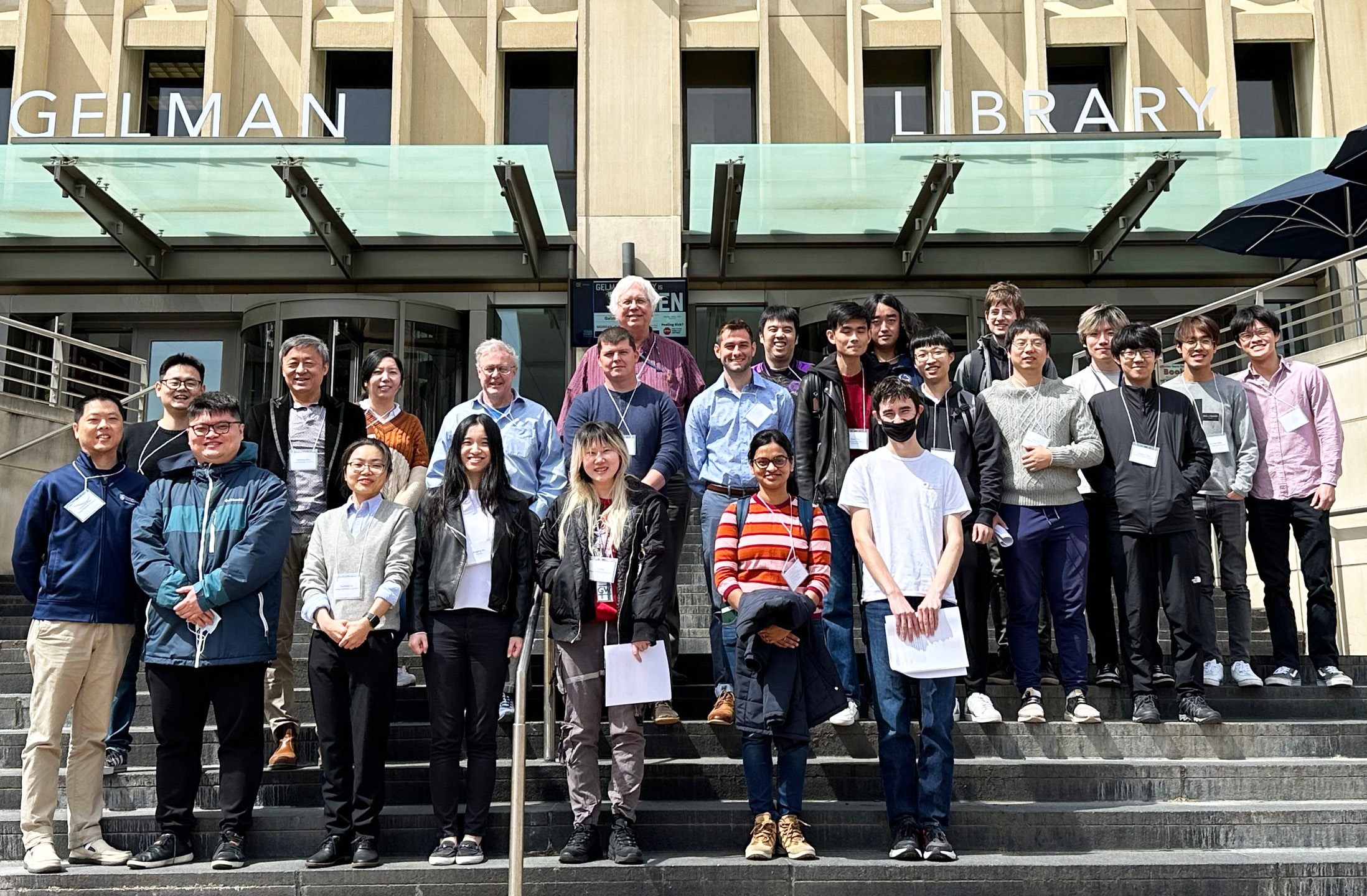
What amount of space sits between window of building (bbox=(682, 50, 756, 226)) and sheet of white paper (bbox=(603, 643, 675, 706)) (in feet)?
37.4

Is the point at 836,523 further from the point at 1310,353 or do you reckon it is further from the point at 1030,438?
the point at 1310,353

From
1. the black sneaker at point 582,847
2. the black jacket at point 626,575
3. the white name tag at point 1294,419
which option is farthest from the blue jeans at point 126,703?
the white name tag at point 1294,419

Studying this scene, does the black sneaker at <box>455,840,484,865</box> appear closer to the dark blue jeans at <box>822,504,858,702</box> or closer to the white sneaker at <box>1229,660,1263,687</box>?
the dark blue jeans at <box>822,504,858,702</box>

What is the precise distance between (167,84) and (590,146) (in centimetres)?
592

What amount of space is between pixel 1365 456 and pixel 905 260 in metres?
6.25

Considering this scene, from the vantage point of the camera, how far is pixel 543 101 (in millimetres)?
15773

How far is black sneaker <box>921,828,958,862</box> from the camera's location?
197 inches

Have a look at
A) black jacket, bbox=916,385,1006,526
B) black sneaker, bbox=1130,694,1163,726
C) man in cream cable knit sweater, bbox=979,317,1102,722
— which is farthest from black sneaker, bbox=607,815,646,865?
black sneaker, bbox=1130,694,1163,726

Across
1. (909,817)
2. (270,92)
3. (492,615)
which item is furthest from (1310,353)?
(270,92)

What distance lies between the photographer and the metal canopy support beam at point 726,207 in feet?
41.6

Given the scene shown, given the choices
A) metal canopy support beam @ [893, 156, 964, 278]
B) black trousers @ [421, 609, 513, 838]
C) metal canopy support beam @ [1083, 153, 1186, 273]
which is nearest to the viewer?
black trousers @ [421, 609, 513, 838]

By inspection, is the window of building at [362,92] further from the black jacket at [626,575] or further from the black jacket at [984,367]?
the black jacket at [626,575]

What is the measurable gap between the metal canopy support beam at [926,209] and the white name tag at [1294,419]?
20.4 feet

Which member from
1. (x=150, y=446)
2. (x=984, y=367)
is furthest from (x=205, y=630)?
(x=984, y=367)
